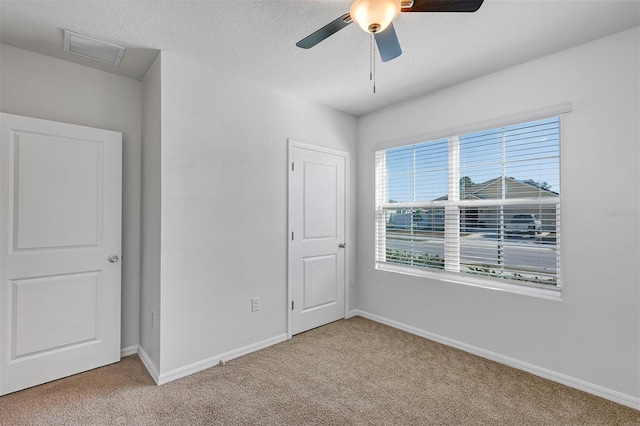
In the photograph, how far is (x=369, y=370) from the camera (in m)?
2.52

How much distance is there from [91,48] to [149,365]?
8.15 ft

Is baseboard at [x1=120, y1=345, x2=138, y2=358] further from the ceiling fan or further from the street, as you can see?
the ceiling fan

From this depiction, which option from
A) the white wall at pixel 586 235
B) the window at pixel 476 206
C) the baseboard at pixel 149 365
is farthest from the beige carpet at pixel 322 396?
Result: the window at pixel 476 206

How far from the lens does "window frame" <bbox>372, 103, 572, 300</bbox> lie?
2391 millimetres

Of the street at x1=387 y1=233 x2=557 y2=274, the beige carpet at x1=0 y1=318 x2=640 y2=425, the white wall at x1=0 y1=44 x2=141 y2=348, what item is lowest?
the beige carpet at x1=0 y1=318 x2=640 y2=425

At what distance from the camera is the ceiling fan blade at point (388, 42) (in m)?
1.63

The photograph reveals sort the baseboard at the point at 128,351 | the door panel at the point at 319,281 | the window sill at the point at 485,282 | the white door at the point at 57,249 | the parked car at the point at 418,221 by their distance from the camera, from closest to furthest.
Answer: the white door at the point at 57,249, the window sill at the point at 485,282, the baseboard at the point at 128,351, the parked car at the point at 418,221, the door panel at the point at 319,281

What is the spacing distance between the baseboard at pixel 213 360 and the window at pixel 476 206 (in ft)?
4.95

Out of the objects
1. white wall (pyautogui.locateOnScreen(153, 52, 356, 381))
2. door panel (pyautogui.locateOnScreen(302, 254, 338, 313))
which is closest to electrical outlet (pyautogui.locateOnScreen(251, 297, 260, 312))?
white wall (pyautogui.locateOnScreen(153, 52, 356, 381))

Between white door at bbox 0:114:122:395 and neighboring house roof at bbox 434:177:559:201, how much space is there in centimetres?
314

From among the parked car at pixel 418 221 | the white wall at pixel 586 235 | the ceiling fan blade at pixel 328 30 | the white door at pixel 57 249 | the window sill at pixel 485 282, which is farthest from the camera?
the parked car at pixel 418 221

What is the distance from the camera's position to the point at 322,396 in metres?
2.17

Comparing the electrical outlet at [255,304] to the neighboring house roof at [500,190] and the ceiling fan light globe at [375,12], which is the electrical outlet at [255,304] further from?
the ceiling fan light globe at [375,12]

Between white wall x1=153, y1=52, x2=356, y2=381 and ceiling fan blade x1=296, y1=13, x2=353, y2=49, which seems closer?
ceiling fan blade x1=296, y1=13, x2=353, y2=49
